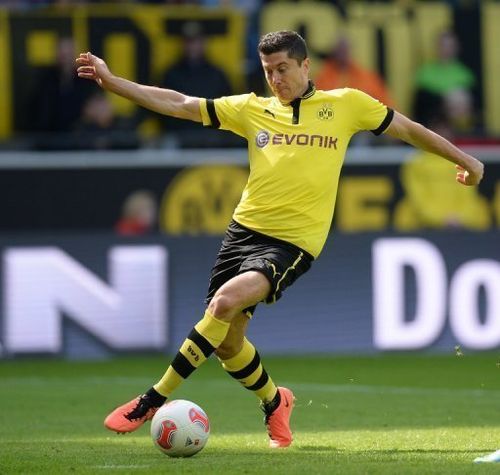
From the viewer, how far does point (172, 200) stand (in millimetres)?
15664

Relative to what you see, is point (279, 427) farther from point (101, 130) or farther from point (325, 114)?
point (101, 130)

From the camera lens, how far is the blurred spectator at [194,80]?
1630 cm

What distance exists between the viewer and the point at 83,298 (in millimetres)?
14602

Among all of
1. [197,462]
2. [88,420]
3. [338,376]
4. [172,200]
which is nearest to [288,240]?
[197,462]

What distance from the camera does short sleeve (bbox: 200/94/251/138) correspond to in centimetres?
849

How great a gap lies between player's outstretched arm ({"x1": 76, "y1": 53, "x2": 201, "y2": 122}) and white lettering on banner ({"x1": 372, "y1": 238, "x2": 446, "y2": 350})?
264 inches

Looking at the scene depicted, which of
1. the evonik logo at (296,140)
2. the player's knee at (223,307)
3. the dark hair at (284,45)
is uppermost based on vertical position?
the dark hair at (284,45)

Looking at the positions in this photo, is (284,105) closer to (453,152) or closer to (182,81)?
(453,152)

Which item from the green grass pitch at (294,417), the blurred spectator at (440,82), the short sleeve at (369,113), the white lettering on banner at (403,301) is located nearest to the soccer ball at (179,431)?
the green grass pitch at (294,417)

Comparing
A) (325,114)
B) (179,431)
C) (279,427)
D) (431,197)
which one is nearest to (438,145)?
(325,114)

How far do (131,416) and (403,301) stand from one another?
7.17m

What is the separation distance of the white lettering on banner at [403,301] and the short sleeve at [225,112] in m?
6.61

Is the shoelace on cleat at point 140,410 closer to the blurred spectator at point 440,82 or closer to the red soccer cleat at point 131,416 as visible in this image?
the red soccer cleat at point 131,416

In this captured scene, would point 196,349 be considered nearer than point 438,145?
Yes
